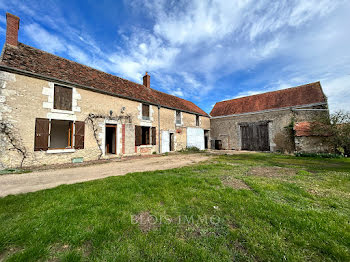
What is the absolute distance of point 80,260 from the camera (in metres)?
1.55

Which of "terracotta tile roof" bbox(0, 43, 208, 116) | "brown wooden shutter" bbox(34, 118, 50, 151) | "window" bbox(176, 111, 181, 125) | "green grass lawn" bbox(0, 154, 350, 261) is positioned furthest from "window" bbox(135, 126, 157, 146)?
"green grass lawn" bbox(0, 154, 350, 261)

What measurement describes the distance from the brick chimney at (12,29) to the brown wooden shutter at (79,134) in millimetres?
5524

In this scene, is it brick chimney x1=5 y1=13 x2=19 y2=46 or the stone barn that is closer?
brick chimney x1=5 y1=13 x2=19 y2=46

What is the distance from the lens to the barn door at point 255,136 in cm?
1477

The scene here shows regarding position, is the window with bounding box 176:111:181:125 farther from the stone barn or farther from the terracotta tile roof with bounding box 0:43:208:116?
the stone barn

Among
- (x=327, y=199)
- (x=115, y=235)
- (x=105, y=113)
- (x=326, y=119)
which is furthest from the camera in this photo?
(x=326, y=119)

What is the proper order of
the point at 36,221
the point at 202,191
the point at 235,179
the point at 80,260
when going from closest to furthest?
the point at 80,260 → the point at 36,221 → the point at 202,191 → the point at 235,179

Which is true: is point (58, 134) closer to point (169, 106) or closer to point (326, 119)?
point (169, 106)

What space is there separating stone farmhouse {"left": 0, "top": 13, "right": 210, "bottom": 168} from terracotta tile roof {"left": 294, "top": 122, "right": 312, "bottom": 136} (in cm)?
1152

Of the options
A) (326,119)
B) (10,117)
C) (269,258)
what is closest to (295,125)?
(326,119)

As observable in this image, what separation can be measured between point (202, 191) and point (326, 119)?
13.4 metres

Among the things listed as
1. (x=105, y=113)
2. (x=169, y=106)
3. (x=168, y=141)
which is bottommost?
(x=168, y=141)

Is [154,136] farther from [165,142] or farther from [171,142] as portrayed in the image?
[171,142]

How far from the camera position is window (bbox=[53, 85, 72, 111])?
780cm
